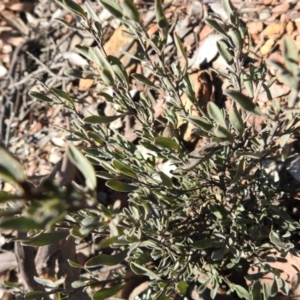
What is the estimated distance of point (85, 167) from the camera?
106 cm

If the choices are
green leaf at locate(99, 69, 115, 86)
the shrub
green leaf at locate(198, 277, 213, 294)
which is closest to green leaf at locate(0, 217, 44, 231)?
the shrub

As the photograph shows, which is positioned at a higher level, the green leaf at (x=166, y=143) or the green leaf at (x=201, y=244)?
the green leaf at (x=166, y=143)

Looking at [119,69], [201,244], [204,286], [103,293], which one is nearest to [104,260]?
[103,293]

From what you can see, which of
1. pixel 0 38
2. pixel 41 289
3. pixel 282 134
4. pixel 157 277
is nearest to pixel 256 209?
pixel 157 277

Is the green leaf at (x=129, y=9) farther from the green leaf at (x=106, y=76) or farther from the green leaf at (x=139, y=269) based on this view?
the green leaf at (x=139, y=269)

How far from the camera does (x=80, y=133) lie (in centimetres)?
191

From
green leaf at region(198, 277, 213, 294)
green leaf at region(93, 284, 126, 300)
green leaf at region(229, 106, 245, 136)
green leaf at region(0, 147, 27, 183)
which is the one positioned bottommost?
green leaf at region(198, 277, 213, 294)

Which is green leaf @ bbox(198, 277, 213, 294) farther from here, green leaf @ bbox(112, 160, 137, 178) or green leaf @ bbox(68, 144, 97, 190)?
green leaf @ bbox(68, 144, 97, 190)

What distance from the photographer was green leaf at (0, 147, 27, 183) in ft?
3.19

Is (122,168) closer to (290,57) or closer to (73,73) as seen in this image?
(73,73)

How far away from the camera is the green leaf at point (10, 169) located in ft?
3.19

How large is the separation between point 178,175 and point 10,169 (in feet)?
3.81

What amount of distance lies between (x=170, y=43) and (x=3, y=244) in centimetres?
169

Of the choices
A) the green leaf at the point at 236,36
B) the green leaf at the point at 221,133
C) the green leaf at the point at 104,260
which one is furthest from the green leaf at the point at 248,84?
the green leaf at the point at 104,260
